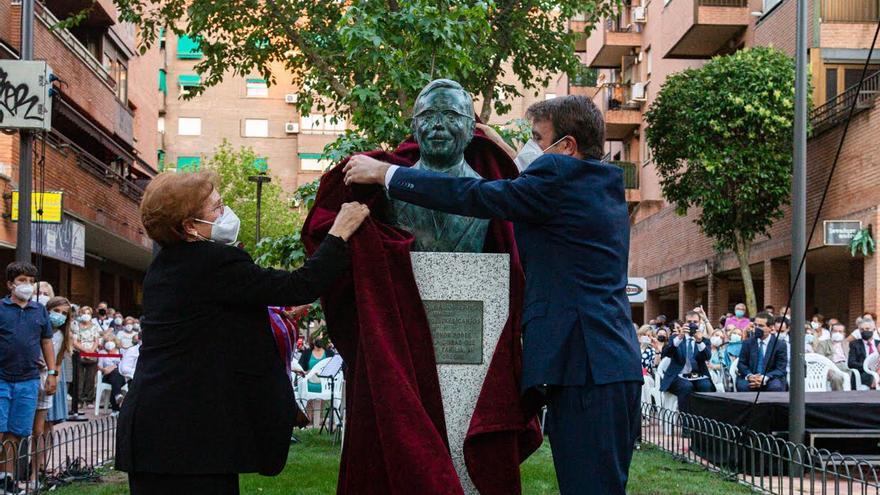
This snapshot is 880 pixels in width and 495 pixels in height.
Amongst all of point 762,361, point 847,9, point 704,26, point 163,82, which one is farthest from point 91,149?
point 163,82

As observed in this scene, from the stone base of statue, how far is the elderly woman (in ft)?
2.68

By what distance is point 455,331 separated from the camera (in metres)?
5.13

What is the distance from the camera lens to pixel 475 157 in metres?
5.56

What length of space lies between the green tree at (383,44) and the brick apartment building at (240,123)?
41160 mm

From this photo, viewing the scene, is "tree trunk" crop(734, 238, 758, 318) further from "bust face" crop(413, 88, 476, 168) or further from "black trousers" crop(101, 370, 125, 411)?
"bust face" crop(413, 88, 476, 168)

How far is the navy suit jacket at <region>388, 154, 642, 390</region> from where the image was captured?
4.03 metres

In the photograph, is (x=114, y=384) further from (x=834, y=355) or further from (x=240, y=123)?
(x=240, y=123)

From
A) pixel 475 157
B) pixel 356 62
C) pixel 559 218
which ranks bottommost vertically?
pixel 559 218

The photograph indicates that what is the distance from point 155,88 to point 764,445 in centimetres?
3413

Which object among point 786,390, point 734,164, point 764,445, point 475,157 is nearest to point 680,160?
point 734,164

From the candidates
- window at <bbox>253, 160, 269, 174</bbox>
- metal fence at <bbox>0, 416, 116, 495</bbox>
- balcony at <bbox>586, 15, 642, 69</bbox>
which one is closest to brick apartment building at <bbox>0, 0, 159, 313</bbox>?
window at <bbox>253, 160, 269, 174</bbox>

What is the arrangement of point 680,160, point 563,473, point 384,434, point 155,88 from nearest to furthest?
point 563,473 → point 384,434 → point 680,160 → point 155,88

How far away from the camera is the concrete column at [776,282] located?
2802 centimetres

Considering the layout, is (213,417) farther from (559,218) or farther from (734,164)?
(734,164)
